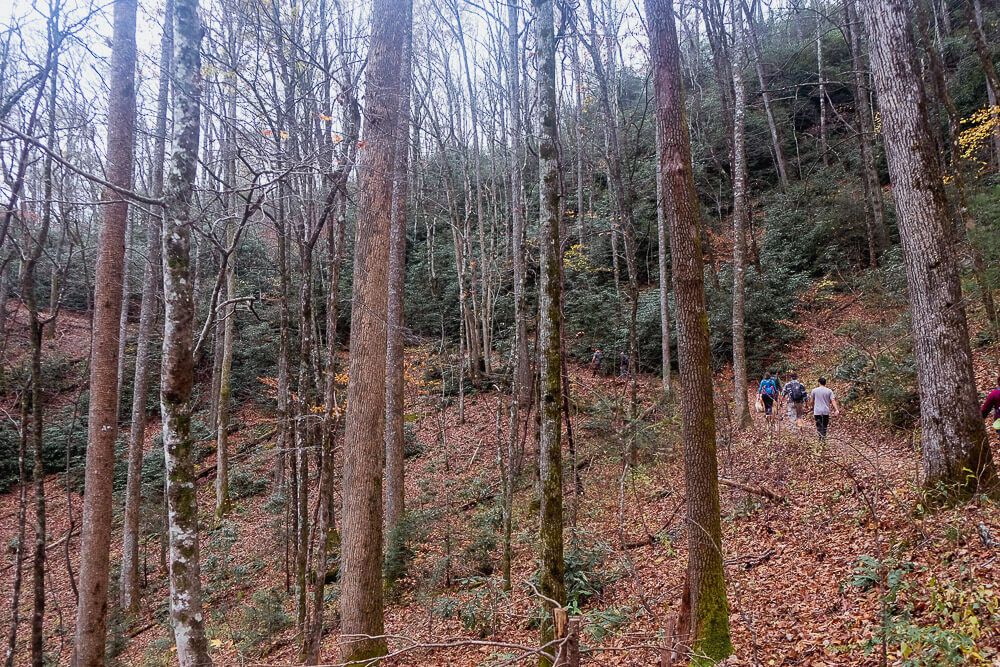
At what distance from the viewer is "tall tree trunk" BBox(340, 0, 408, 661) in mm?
6254

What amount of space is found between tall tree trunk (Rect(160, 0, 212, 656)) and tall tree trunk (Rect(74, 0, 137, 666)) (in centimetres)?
265

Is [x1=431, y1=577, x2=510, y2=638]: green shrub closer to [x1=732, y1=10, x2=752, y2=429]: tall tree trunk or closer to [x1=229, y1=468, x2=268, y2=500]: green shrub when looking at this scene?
[x1=732, y1=10, x2=752, y2=429]: tall tree trunk

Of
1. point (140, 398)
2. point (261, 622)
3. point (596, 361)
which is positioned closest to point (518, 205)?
point (596, 361)

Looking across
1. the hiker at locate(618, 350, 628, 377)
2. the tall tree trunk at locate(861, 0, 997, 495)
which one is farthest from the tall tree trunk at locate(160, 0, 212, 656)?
the hiker at locate(618, 350, 628, 377)

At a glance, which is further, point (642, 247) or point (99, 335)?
point (642, 247)

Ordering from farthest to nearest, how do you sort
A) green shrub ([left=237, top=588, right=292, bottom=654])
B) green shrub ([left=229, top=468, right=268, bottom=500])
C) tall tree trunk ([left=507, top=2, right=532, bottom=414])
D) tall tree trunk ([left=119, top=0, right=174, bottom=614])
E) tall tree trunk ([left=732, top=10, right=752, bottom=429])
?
green shrub ([left=229, top=468, right=268, bottom=500]), tall tree trunk ([left=732, top=10, right=752, bottom=429]), tall tree trunk ([left=507, top=2, right=532, bottom=414]), tall tree trunk ([left=119, top=0, right=174, bottom=614]), green shrub ([left=237, top=588, right=292, bottom=654])

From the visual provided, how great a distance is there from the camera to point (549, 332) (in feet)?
16.7

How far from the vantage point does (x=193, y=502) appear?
14.5ft

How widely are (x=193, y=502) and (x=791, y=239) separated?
21.6 meters

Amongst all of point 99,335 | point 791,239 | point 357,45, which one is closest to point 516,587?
point 99,335

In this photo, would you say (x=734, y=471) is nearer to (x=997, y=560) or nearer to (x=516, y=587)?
(x=516, y=587)

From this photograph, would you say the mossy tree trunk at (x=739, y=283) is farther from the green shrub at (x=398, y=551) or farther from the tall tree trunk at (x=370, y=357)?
the tall tree trunk at (x=370, y=357)

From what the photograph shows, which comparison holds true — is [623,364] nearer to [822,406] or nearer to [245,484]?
[822,406]

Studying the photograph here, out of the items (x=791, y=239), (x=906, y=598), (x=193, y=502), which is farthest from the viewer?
(x=791, y=239)
